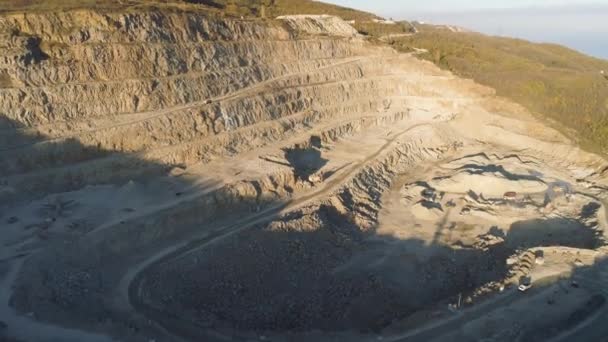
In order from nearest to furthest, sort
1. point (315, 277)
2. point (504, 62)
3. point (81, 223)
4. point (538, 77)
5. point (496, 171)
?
1. point (81, 223)
2. point (315, 277)
3. point (496, 171)
4. point (538, 77)
5. point (504, 62)

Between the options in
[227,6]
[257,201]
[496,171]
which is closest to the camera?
[257,201]

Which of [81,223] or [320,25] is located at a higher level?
[320,25]

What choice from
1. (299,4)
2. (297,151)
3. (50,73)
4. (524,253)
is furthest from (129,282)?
(299,4)

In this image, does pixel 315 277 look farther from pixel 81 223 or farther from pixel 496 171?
pixel 496 171

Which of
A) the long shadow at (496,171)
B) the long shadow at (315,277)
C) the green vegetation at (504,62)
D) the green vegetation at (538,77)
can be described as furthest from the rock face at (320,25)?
the long shadow at (315,277)

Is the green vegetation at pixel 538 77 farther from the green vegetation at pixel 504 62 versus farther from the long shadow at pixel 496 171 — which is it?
the long shadow at pixel 496 171

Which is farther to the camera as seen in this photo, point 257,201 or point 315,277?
point 257,201

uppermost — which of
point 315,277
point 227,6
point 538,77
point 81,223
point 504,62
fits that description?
point 227,6

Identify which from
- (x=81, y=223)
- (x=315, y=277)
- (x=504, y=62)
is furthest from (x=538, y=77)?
(x=81, y=223)
